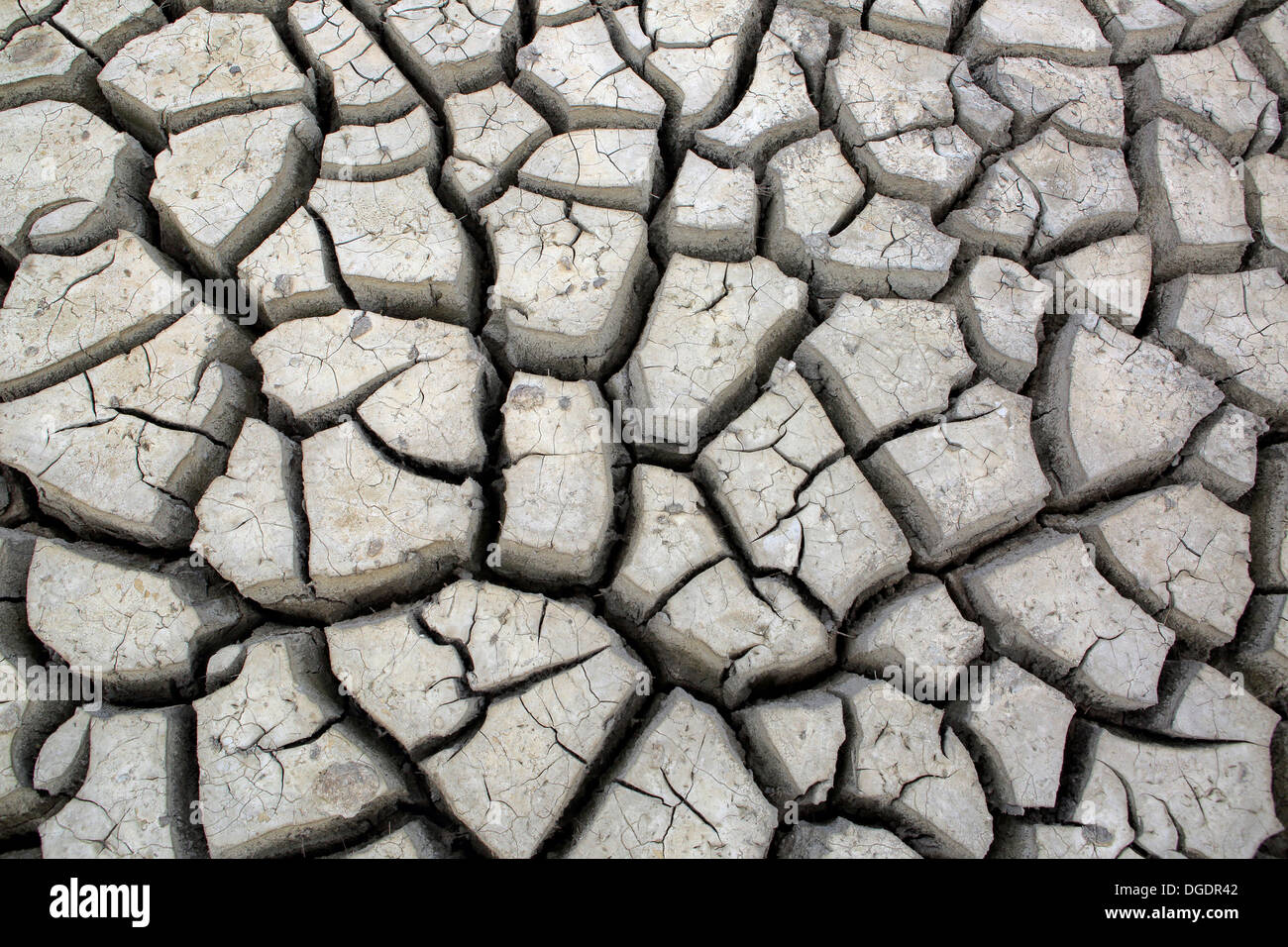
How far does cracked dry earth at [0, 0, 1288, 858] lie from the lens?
69.1 inches

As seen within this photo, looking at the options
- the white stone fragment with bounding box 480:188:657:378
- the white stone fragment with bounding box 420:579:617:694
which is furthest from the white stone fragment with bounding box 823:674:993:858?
the white stone fragment with bounding box 480:188:657:378

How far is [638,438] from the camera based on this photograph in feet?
6.68

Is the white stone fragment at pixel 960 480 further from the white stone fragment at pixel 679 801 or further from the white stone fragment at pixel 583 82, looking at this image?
the white stone fragment at pixel 583 82

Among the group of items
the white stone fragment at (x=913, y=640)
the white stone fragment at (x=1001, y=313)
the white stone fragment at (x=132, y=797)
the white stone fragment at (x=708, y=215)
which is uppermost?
the white stone fragment at (x=708, y=215)

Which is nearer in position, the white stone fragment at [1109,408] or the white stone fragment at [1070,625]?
the white stone fragment at [1070,625]

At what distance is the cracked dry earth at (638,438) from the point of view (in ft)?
5.76

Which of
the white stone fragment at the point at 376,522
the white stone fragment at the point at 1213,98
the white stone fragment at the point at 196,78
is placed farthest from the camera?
the white stone fragment at the point at 1213,98

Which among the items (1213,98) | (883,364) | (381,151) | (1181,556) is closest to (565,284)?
(381,151)

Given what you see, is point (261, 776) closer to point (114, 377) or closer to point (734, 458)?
point (114, 377)

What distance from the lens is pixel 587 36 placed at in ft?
8.16
